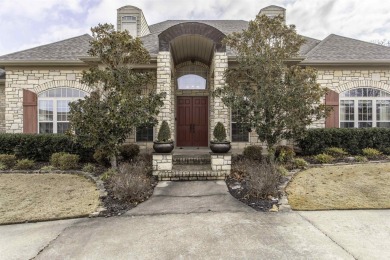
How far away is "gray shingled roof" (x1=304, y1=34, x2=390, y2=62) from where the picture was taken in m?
9.62

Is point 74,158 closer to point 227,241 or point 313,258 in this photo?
point 227,241

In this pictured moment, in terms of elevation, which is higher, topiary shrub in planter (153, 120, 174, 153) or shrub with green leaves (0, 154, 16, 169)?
topiary shrub in planter (153, 120, 174, 153)

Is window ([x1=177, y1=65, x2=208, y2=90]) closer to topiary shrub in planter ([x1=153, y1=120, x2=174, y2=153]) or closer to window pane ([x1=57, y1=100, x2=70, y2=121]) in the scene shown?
topiary shrub in planter ([x1=153, y1=120, x2=174, y2=153])

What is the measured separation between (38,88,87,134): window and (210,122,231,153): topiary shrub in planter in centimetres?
657

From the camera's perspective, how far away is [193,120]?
1073 centimetres

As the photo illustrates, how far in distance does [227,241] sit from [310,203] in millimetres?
2419

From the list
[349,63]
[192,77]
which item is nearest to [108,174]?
[192,77]

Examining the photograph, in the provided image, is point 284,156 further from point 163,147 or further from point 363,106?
point 363,106

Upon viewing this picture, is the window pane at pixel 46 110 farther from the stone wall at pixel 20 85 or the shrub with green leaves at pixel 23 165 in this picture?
the shrub with green leaves at pixel 23 165

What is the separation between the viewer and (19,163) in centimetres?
747

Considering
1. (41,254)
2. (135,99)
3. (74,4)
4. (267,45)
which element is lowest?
Result: (41,254)

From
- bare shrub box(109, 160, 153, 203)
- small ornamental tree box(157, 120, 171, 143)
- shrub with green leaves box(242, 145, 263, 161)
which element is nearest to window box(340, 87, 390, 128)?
shrub with green leaves box(242, 145, 263, 161)

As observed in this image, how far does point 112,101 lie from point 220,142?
3.30 meters

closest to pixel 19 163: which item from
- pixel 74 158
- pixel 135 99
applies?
pixel 74 158
